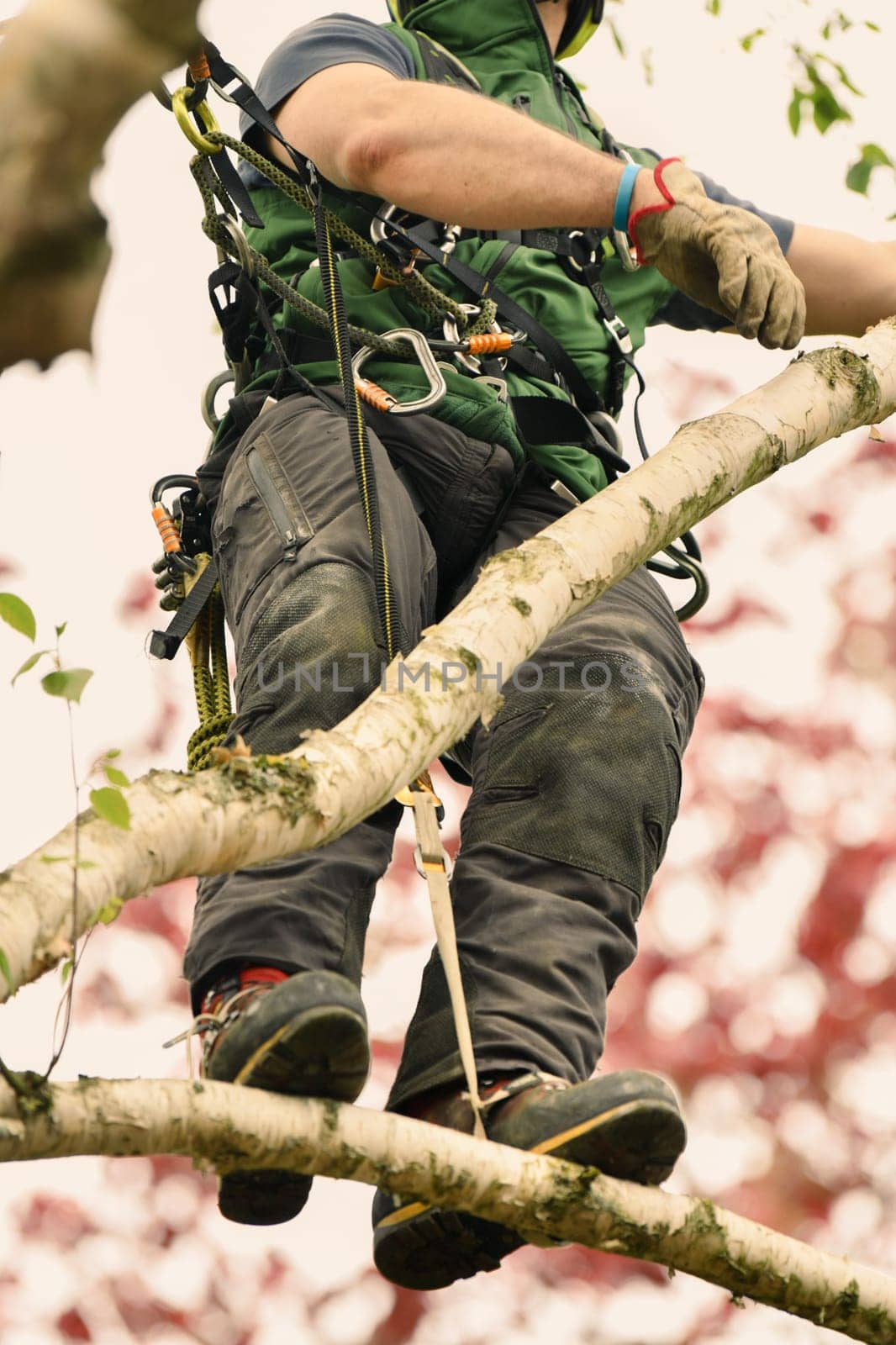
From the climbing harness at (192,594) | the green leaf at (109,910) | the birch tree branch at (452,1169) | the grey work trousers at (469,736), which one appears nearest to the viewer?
the green leaf at (109,910)

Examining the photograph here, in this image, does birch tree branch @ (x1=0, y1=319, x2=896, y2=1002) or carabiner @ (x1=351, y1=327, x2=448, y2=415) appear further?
carabiner @ (x1=351, y1=327, x2=448, y2=415)

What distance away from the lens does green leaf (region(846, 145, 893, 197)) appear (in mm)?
4230

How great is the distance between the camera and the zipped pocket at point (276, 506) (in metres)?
2.62

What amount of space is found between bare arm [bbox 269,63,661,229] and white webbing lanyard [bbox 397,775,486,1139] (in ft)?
3.05

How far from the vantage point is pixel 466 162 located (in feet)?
8.67

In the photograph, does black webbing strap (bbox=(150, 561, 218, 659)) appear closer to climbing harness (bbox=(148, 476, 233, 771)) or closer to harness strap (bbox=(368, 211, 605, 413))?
climbing harness (bbox=(148, 476, 233, 771))

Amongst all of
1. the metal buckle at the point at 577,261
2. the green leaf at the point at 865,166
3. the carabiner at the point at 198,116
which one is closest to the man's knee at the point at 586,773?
the metal buckle at the point at 577,261

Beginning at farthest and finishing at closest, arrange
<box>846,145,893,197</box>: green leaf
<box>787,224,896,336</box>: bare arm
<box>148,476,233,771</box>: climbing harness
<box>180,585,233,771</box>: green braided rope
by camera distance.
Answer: <box>846,145,893,197</box>: green leaf → <box>787,224,896,336</box>: bare arm → <box>148,476,233,771</box>: climbing harness → <box>180,585,233,771</box>: green braided rope

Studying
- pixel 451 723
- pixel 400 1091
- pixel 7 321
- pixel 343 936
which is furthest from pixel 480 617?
pixel 7 321

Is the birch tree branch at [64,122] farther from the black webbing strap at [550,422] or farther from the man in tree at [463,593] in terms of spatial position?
the black webbing strap at [550,422]

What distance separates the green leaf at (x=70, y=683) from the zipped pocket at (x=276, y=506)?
3.53 feet

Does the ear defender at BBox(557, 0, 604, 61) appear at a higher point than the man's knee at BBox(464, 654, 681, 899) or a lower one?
higher

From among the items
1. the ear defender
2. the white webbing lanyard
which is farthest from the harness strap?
the white webbing lanyard

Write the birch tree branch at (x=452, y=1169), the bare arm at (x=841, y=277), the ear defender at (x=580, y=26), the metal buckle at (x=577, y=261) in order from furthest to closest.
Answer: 1. the ear defender at (x=580, y=26)
2. the bare arm at (x=841, y=277)
3. the metal buckle at (x=577, y=261)
4. the birch tree branch at (x=452, y=1169)
